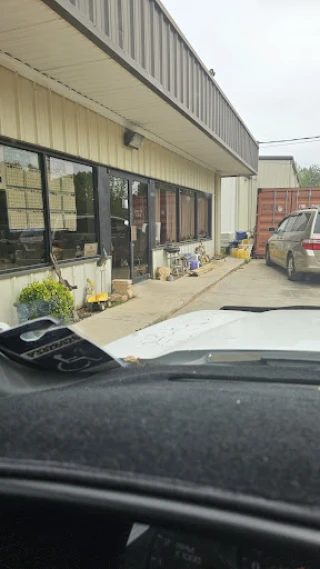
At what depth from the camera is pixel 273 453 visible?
551mm

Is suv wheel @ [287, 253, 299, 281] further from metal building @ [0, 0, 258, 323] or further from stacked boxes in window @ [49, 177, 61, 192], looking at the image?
stacked boxes in window @ [49, 177, 61, 192]

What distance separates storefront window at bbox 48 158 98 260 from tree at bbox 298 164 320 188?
217 feet

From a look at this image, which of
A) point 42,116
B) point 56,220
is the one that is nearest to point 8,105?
point 42,116

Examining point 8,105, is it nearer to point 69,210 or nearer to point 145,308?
point 69,210

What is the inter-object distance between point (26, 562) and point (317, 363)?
124 centimetres

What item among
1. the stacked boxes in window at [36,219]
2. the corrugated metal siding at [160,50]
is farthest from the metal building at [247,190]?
the stacked boxes in window at [36,219]

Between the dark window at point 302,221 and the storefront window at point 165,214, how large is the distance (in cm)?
326

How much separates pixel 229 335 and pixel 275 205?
1411 cm

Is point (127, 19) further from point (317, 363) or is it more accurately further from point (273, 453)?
point (273, 453)

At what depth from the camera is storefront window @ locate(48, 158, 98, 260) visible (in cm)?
600

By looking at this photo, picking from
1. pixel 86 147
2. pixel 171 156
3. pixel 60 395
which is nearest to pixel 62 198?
pixel 86 147

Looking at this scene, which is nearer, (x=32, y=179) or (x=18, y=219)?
(x=18, y=219)

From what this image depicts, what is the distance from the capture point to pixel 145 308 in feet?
21.1

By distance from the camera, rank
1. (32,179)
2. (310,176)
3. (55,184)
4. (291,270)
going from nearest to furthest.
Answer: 1. (32,179)
2. (55,184)
3. (291,270)
4. (310,176)
